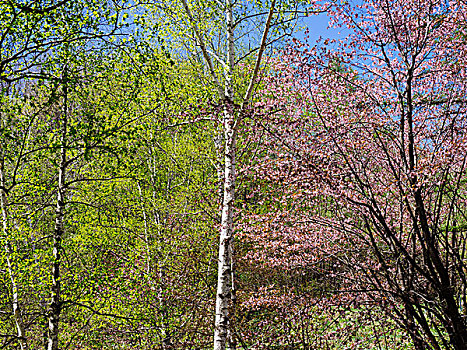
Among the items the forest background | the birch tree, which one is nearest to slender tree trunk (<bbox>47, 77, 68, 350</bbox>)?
the forest background

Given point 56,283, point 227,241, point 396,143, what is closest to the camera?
point 396,143

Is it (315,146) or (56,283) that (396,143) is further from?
(56,283)

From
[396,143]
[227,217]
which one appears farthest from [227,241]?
[396,143]

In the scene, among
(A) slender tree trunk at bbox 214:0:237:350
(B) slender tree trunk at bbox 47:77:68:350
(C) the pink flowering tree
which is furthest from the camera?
(B) slender tree trunk at bbox 47:77:68:350

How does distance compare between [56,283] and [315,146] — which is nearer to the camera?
[315,146]

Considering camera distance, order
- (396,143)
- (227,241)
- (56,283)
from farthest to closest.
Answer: (56,283) → (227,241) → (396,143)

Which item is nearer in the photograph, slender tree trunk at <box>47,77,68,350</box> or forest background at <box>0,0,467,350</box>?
forest background at <box>0,0,467,350</box>

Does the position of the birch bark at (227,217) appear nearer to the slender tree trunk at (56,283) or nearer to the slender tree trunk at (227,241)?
the slender tree trunk at (227,241)

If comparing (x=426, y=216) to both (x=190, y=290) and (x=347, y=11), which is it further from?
(x=190, y=290)

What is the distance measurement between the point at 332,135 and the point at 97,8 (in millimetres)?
3366

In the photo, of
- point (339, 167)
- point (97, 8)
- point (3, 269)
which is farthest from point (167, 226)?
point (339, 167)

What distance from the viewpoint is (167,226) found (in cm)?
884

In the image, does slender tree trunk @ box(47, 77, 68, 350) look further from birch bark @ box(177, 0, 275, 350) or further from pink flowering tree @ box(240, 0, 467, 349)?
pink flowering tree @ box(240, 0, 467, 349)

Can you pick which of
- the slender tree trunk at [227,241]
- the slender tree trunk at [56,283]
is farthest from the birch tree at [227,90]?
the slender tree trunk at [56,283]
